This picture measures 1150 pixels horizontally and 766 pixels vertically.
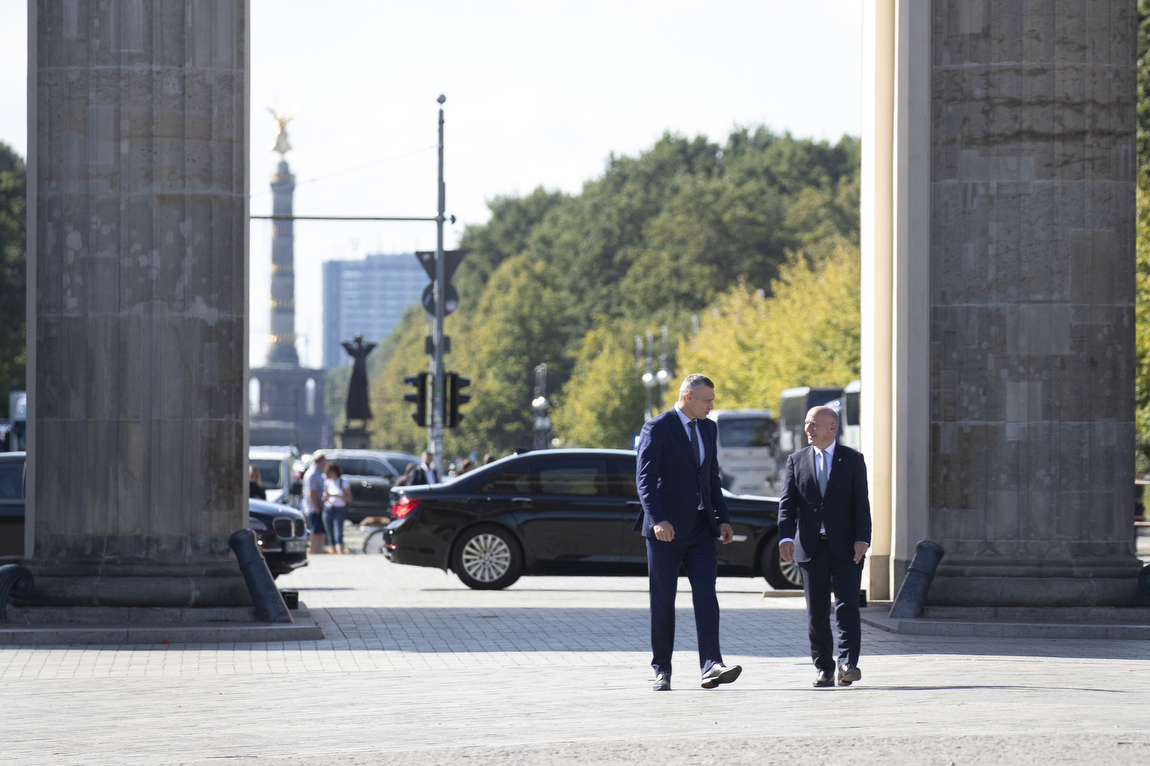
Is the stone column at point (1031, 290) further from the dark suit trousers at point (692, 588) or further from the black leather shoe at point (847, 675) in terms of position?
the dark suit trousers at point (692, 588)

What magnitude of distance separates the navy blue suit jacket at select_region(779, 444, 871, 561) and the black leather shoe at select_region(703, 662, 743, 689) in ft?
2.81

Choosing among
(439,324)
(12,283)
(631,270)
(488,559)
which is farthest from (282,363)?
(488,559)

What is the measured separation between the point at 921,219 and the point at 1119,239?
5.00ft

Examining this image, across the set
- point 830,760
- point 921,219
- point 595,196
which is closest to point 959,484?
point 921,219

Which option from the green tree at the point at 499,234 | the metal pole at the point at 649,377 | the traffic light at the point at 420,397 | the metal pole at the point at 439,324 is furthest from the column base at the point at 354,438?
the green tree at the point at 499,234

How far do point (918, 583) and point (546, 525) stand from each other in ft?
19.5

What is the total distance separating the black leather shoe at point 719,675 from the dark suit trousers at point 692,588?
63 mm

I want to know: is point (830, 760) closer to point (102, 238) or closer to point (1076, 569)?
point (1076, 569)

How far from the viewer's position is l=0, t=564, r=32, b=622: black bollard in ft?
42.4

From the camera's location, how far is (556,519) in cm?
1850

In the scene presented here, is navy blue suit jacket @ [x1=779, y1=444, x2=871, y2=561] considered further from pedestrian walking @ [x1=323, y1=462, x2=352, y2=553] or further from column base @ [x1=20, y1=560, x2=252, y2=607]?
pedestrian walking @ [x1=323, y1=462, x2=352, y2=553]

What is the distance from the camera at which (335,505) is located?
2844 cm

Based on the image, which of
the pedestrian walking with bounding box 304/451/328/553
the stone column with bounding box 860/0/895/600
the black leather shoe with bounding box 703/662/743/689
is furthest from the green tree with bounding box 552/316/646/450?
the black leather shoe with bounding box 703/662/743/689

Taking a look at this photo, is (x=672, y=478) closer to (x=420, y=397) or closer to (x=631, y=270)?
(x=420, y=397)
